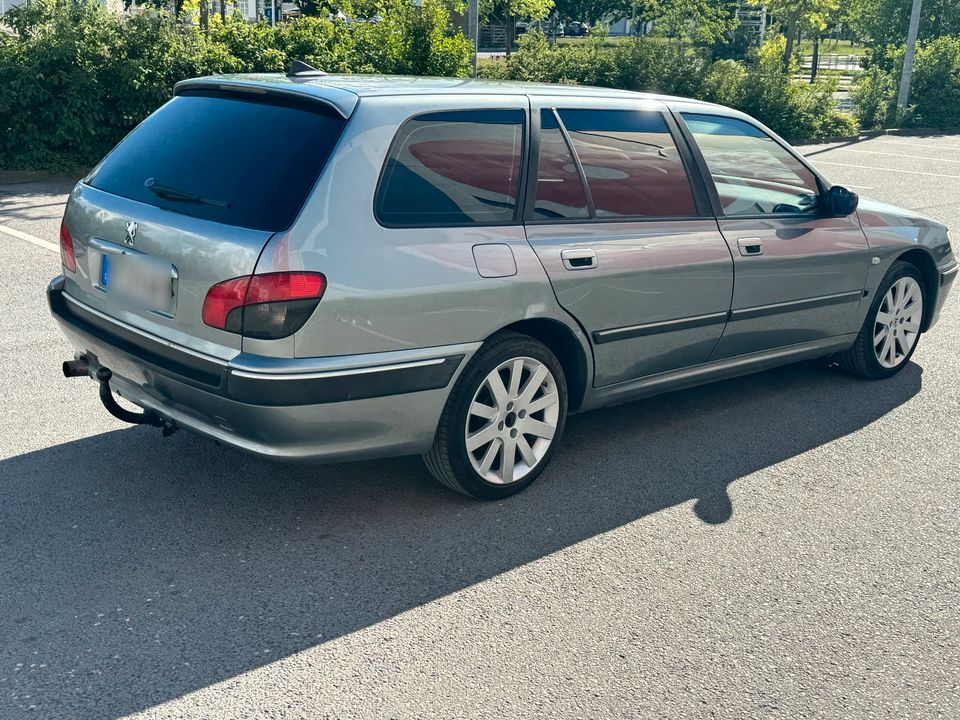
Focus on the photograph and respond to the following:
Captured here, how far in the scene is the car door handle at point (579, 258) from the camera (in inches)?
180

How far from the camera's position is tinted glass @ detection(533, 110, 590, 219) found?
4598 mm

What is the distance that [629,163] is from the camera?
4.98m

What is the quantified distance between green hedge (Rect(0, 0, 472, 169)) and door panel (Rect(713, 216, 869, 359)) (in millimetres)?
10088

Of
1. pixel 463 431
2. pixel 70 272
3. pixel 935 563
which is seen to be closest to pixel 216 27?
pixel 70 272

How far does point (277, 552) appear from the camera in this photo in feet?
13.3

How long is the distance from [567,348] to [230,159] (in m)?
1.64

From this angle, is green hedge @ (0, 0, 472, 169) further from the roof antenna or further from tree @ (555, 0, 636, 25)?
tree @ (555, 0, 636, 25)

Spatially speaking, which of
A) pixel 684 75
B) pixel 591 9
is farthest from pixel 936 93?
pixel 591 9

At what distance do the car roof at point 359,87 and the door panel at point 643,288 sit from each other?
64 centimetres

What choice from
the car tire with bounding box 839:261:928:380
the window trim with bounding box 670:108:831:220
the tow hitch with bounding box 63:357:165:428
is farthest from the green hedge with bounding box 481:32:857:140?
the tow hitch with bounding box 63:357:165:428

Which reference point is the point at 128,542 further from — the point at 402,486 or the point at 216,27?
the point at 216,27

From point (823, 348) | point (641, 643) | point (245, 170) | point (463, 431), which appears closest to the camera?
point (641, 643)

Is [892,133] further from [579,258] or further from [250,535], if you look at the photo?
[250,535]

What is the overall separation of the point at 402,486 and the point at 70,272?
5.53 feet
